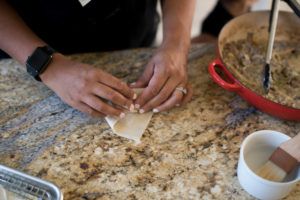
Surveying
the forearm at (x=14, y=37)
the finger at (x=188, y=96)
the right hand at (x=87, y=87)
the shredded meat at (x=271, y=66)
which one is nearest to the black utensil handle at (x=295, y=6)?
the shredded meat at (x=271, y=66)

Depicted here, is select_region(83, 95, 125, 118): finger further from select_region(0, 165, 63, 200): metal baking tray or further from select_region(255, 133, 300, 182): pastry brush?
select_region(255, 133, 300, 182): pastry brush

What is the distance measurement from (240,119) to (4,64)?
2.87 feet

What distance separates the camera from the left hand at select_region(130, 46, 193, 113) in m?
0.87

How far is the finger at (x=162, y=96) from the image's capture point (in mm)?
868

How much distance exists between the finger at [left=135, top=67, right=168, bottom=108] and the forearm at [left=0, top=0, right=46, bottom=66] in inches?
14.9

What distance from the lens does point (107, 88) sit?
32.4 inches

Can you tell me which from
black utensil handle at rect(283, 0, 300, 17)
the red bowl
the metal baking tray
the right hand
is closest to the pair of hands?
the right hand

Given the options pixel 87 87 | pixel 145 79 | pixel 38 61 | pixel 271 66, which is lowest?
pixel 271 66

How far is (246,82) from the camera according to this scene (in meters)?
0.94

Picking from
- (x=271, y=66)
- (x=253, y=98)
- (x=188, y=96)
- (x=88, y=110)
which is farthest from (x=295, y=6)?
(x=88, y=110)

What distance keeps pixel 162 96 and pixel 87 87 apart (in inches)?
9.5

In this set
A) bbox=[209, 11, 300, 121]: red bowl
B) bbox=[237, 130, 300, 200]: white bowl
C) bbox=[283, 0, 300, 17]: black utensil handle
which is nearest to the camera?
bbox=[237, 130, 300, 200]: white bowl

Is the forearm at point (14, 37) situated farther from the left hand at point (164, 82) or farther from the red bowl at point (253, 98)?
the red bowl at point (253, 98)

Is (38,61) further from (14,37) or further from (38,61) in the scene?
(14,37)
